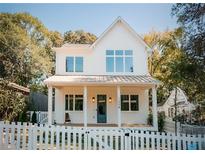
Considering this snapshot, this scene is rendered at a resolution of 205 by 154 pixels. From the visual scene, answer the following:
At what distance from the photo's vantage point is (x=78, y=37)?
2700 cm

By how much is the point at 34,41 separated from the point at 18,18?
2293mm

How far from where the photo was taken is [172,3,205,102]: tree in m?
10.8

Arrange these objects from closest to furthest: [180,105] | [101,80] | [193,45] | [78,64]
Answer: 1. [193,45]
2. [101,80]
3. [78,64]
4. [180,105]

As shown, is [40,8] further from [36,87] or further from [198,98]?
[36,87]

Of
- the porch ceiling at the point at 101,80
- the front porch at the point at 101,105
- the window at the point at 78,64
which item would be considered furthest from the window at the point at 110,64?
the window at the point at 78,64

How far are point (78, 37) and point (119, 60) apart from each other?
1297 centimetres

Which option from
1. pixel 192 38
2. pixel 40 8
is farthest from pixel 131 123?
pixel 40 8

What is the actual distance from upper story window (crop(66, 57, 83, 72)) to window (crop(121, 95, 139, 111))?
254 centimetres

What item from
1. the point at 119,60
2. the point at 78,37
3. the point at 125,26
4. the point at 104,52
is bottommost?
the point at 119,60

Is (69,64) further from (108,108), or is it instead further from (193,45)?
(193,45)

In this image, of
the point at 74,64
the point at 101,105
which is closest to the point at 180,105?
the point at 101,105

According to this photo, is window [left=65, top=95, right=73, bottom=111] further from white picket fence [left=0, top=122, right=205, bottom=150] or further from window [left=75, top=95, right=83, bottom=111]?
white picket fence [left=0, top=122, right=205, bottom=150]

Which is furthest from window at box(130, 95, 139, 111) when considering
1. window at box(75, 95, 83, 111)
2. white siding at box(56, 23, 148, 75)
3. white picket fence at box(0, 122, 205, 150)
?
white picket fence at box(0, 122, 205, 150)
